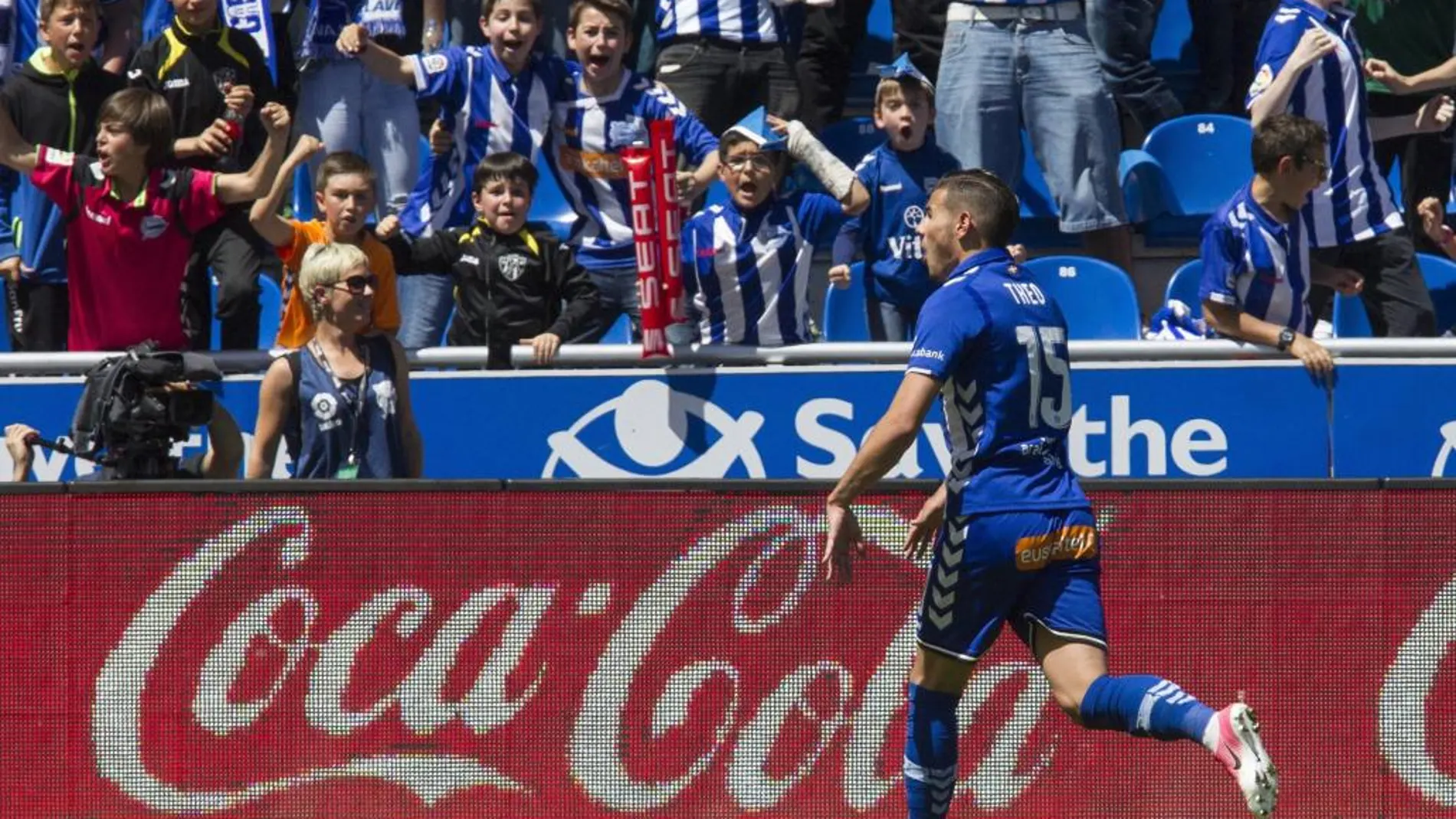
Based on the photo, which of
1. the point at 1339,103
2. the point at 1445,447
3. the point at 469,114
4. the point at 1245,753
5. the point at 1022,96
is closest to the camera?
the point at 1245,753

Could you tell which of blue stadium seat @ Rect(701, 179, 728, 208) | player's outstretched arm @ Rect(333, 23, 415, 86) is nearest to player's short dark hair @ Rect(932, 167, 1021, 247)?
player's outstretched arm @ Rect(333, 23, 415, 86)

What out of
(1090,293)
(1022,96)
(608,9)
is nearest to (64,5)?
(608,9)

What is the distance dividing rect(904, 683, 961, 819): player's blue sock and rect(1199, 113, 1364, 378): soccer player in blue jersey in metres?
2.63

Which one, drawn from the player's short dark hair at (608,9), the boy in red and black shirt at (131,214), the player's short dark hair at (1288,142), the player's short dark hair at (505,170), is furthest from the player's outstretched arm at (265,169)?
the player's short dark hair at (1288,142)

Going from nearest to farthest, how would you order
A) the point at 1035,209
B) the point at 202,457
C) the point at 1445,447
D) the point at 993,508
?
the point at 993,508
the point at 202,457
the point at 1445,447
the point at 1035,209

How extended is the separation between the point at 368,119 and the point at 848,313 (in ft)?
7.69

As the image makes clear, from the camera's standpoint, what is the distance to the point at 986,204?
624 cm

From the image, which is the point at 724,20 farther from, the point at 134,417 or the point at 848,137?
the point at 134,417

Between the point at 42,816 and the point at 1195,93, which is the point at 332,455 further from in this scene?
the point at 1195,93

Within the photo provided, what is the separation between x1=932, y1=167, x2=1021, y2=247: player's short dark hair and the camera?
6.24 metres

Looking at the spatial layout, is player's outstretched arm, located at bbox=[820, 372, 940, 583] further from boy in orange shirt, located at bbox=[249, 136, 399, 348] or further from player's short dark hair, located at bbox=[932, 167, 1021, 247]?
boy in orange shirt, located at bbox=[249, 136, 399, 348]

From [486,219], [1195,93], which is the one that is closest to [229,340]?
[486,219]

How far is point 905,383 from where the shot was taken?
19.5 feet

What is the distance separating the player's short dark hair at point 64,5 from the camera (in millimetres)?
8891
